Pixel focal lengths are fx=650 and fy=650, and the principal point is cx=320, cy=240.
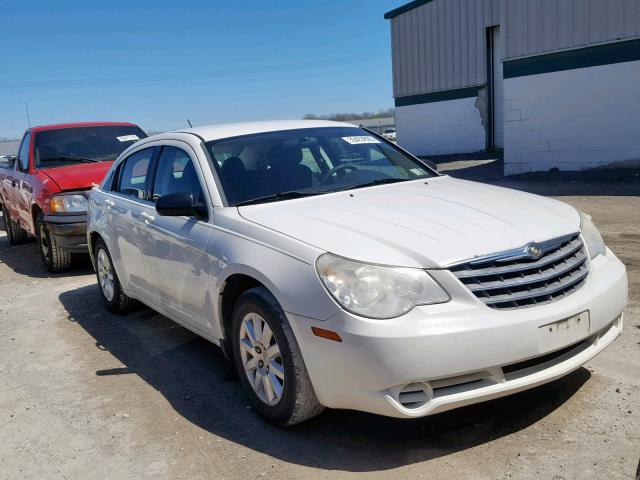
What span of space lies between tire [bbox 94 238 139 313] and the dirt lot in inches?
29.4

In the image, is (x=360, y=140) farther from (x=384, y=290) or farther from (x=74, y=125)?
(x=74, y=125)

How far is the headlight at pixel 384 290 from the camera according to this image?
9.93ft

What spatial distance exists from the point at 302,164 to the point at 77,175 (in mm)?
4819

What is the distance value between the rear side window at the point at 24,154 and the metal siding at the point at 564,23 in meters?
10.5

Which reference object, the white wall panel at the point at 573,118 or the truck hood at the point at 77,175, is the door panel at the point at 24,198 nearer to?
the truck hood at the point at 77,175

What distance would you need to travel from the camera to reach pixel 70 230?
793 cm

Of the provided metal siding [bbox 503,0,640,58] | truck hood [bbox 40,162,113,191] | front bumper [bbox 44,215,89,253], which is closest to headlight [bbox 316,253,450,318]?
front bumper [bbox 44,215,89,253]

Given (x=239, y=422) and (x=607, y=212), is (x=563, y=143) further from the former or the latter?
(x=239, y=422)

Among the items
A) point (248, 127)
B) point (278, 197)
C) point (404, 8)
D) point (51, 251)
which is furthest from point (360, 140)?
point (404, 8)

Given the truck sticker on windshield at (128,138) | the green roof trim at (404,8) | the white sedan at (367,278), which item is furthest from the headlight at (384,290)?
the green roof trim at (404,8)

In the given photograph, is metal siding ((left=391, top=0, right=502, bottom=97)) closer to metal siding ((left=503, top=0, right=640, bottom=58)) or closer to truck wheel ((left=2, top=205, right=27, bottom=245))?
metal siding ((left=503, top=0, right=640, bottom=58))

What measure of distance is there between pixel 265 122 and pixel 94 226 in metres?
2.15

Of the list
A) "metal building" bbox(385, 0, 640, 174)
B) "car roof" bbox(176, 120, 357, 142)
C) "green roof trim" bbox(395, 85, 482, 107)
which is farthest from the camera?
"green roof trim" bbox(395, 85, 482, 107)

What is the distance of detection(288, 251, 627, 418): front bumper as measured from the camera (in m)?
2.94
